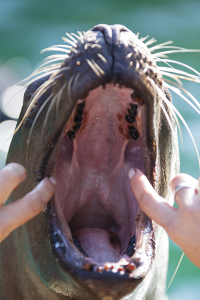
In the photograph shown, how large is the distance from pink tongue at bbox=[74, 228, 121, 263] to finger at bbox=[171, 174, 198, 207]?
1.86ft

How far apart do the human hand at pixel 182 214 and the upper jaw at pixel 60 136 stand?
28cm

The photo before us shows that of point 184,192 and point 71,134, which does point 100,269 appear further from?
point 71,134

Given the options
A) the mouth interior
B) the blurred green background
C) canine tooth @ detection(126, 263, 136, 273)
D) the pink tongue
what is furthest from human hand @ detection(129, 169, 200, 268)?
the blurred green background

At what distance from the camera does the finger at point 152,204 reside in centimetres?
147

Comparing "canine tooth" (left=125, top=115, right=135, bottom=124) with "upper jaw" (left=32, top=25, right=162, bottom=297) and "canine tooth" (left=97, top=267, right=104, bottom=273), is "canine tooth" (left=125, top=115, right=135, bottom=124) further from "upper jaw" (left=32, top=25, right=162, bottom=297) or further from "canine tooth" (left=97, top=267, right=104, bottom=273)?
"canine tooth" (left=97, top=267, right=104, bottom=273)

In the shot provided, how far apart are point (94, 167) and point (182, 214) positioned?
44.9 inches

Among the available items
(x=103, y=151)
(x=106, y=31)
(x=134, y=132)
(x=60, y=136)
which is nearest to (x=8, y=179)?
(x=60, y=136)

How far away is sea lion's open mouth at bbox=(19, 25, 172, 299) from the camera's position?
1666 mm

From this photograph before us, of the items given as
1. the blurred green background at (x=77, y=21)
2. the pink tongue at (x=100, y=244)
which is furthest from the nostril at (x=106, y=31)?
the blurred green background at (x=77, y=21)

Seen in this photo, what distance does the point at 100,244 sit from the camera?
2.07 metres

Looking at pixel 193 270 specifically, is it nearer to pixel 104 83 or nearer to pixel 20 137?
pixel 20 137

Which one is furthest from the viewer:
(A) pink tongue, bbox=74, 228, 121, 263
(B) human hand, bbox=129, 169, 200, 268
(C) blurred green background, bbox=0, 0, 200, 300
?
(C) blurred green background, bbox=0, 0, 200, 300

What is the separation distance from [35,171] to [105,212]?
0.76 metres

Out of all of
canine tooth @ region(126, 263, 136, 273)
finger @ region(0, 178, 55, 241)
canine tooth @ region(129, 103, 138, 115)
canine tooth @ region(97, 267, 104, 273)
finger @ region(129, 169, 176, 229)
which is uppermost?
canine tooth @ region(129, 103, 138, 115)
